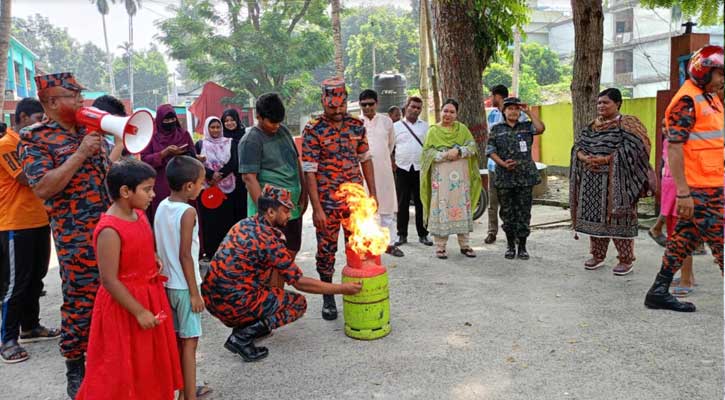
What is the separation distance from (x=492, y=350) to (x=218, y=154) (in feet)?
13.1

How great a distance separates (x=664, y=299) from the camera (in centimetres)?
443

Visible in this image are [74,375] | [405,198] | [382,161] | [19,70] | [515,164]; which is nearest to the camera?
[74,375]

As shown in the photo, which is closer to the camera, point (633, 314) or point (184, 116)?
point (633, 314)

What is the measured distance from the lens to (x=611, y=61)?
124 ft

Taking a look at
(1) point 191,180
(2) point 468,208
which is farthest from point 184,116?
(1) point 191,180

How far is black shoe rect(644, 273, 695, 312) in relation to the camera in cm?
438

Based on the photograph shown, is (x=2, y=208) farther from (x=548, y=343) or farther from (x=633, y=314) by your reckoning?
(x=633, y=314)

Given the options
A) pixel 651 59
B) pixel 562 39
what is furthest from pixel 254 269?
pixel 562 39

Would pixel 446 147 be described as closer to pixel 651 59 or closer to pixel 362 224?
pixel 362 224

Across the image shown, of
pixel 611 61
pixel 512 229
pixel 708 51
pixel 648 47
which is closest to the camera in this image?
pixel 708 51

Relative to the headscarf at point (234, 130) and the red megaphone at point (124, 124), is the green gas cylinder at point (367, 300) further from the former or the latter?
the headscarf at point (234, 130)

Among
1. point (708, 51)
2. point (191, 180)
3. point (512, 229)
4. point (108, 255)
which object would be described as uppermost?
point (708, 51)

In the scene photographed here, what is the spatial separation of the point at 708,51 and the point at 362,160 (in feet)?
8.80

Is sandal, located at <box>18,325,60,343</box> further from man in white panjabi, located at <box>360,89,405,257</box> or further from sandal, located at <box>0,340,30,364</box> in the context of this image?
man in white panjabi, located at <box>360,89,405,257</box>
